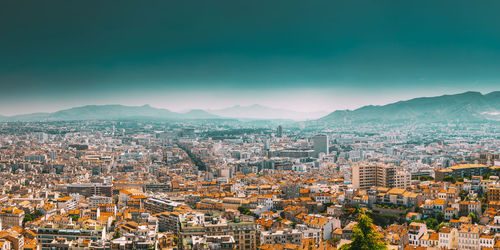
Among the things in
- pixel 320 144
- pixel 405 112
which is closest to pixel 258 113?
pixel 405 112

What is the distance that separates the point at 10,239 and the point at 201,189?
1123cm

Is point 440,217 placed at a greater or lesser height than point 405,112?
lesser

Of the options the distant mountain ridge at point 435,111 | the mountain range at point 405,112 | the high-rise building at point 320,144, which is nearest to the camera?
the high-rise building at point 320,144

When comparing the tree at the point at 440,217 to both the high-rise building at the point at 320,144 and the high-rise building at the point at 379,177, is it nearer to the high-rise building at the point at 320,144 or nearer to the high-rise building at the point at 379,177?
the high-rise building at the point at 379,177

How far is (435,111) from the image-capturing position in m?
118

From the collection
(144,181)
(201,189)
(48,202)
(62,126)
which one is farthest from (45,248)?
(62,126)

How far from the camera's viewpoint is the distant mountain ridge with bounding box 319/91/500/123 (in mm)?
106562

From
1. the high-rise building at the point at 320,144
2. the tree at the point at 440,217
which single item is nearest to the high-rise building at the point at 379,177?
the tree at the point at 440,217

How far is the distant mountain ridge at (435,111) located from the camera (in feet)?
350

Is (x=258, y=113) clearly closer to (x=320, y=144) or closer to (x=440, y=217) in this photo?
(x=320, y=144)

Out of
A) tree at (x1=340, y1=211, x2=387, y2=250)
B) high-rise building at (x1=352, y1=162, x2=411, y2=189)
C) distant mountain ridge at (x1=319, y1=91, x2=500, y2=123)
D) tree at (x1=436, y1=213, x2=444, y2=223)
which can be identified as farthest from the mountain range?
tree at (x1=340, y1=211, x2=387, y2=250)

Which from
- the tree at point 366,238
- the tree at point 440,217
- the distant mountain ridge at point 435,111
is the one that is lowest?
the tree at point 440,217

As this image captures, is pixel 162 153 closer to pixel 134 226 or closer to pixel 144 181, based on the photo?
pixel 144 181

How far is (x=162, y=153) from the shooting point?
42.9m
